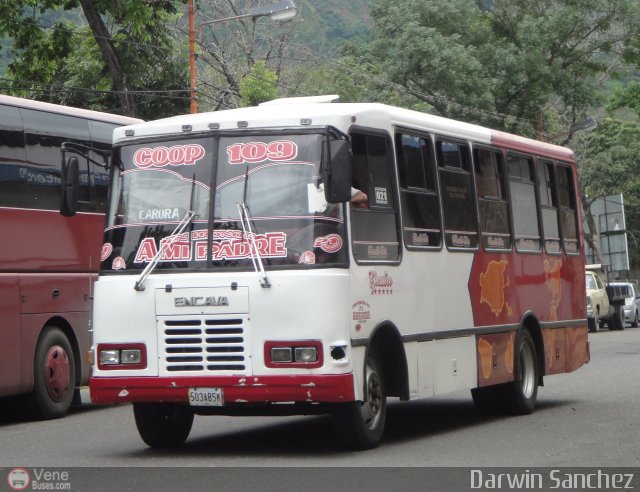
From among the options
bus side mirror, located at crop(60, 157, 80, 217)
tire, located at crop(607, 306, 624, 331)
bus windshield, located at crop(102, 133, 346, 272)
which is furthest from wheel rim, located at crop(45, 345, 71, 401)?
tire, located at crop(607, 306, 624, 331)

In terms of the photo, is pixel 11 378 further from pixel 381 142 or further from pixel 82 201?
pixel 381 142

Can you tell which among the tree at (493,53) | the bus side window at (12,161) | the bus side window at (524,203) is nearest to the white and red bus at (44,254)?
the bus side window at (12,161)

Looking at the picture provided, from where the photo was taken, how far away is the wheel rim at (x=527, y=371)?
50.4 ft

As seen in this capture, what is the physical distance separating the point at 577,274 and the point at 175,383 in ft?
26.0

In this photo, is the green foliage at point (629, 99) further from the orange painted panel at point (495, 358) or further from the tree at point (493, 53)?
the orange painted panel at point (495, 358)

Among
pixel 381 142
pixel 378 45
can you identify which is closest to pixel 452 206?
pixel 381 142

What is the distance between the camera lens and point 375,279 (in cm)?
1155

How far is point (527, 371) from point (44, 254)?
18.6 ft

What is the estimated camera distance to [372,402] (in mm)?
11508

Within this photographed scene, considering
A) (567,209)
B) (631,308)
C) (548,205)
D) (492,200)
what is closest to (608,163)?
(631,308)

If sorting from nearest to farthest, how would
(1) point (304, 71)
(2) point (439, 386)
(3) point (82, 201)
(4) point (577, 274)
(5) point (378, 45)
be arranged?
(2) point (439, 386)
(3) point (82, 201)
(4) point (577, 274)
(5) point (378, 45)
(1) point (304, 71)

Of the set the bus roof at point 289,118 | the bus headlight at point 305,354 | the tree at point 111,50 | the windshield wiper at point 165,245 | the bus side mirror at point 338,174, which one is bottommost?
the bus headlight at point 305,354

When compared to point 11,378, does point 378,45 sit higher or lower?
higher

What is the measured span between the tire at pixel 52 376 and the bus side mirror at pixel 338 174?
5.79m
